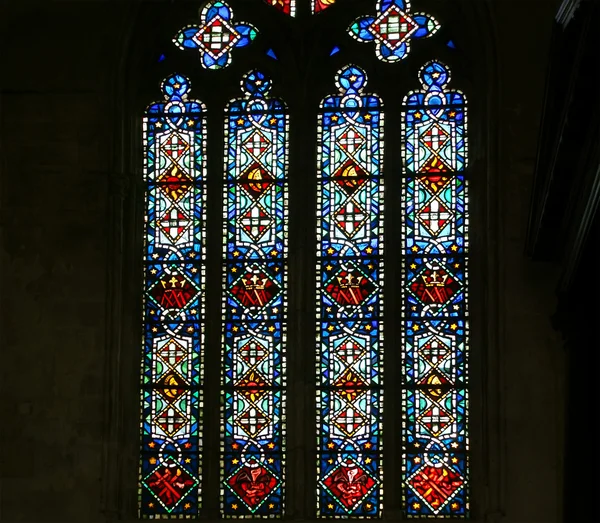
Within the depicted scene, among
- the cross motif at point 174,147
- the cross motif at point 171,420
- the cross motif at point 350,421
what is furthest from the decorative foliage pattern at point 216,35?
the cross motif at point 350,421

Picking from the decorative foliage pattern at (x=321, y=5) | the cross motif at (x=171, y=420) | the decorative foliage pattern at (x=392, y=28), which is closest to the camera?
the cross motif at (x=171, y=420)

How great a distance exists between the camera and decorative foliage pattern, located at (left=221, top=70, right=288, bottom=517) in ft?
37.2

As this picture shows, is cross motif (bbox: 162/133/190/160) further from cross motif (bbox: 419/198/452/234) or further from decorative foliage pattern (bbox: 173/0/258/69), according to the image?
cross motif (bbox: 419/198/452/234)

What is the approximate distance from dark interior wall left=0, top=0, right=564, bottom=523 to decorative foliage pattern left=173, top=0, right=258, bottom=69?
509mm

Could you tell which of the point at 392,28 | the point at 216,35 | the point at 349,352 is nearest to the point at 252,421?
the point at 349,352

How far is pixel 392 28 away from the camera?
12.0m

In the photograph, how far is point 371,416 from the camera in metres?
11.3

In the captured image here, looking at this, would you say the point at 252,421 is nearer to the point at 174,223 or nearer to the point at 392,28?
the point at 174,223

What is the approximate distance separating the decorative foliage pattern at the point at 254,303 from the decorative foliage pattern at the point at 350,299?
0.30 m

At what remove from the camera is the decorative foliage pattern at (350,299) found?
11.3 meters

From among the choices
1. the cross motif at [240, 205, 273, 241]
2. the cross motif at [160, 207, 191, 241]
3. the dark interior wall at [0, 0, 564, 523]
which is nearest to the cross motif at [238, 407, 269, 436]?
the dark interior wall at [0, 0, 564, 523]
